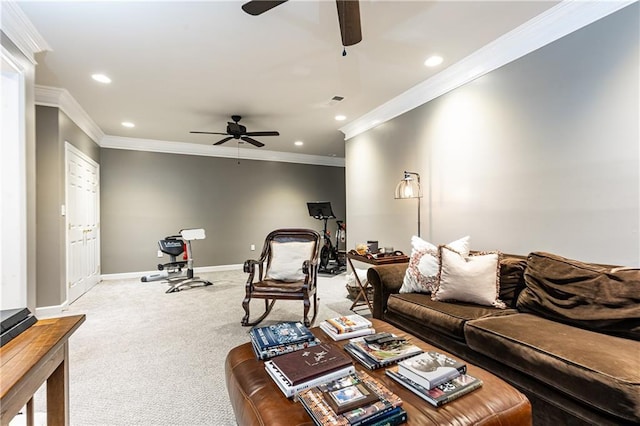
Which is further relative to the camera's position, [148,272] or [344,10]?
[148,272]

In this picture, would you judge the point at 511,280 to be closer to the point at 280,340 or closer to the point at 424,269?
the point at 424,269

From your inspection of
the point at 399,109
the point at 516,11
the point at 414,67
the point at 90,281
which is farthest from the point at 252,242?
the point at 516,11

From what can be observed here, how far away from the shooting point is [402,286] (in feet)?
8.43

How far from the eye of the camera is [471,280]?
7.00 ft

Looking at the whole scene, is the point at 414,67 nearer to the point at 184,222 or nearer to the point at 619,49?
the point at 619,49

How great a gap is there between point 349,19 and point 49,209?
412 centimetres

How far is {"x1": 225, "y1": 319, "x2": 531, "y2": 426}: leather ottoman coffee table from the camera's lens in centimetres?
98

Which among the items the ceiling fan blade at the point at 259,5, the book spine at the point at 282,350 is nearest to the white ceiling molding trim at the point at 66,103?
the ceiling fan blade at the point at 259,5

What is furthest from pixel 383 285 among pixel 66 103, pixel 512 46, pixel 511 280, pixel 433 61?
pixel 66 103

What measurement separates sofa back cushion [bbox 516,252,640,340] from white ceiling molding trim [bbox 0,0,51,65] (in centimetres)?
419

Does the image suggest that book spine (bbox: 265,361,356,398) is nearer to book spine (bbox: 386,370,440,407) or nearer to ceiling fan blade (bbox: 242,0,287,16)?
book spine (bbox: 386,370,440,407)

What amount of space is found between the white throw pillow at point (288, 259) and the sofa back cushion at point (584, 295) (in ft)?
6.86

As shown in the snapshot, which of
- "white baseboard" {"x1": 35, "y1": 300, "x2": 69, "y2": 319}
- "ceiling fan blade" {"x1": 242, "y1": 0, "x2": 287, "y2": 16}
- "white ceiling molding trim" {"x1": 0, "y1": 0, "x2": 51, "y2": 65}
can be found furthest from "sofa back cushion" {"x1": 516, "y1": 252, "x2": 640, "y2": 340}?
"white baseboard" {"x1": 35, "y1": 300, "x2": 69, "y2": 319}

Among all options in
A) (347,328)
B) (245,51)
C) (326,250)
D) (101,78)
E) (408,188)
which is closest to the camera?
(347,328)
